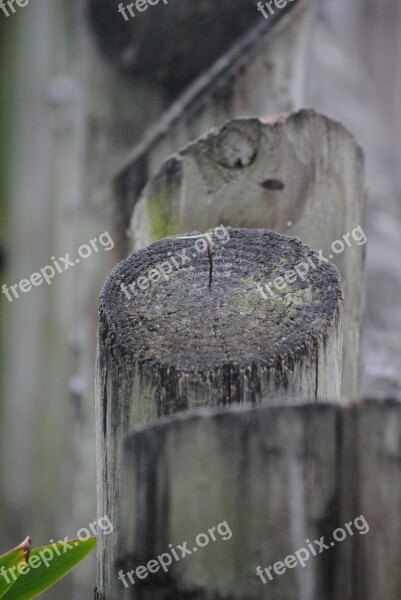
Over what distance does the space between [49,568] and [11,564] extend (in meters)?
0.04

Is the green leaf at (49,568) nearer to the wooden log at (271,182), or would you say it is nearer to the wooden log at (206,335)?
the wooden log at (206,335)

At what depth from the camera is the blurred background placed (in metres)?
2.22

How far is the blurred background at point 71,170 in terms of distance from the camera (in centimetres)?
222

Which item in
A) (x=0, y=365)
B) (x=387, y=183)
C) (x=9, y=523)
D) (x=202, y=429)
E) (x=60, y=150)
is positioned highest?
(x=60, y=150)

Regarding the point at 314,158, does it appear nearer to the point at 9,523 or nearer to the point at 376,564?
the point at 376,564

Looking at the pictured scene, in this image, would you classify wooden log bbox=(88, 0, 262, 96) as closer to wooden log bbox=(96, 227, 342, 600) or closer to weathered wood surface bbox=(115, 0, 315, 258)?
weathered wood surface bbox=(115, 0, 315, 258)

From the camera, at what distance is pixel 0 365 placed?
2791 millimetres

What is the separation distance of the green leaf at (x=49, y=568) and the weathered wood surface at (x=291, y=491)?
227mm

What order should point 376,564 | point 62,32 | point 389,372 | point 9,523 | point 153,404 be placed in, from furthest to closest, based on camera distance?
point 9,523 → point 62,32 → point 389,372 → point 153,404 → point 376,564

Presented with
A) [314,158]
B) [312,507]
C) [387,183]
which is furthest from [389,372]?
[312,507]

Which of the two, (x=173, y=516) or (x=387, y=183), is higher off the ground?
(x=387, y=183)

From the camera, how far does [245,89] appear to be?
1626mm

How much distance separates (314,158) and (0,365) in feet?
5.97

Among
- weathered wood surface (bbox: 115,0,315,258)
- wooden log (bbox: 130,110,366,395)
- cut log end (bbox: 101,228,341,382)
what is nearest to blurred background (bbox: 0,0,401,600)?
weathered wood surface (bbox: 115,0,315,258)
